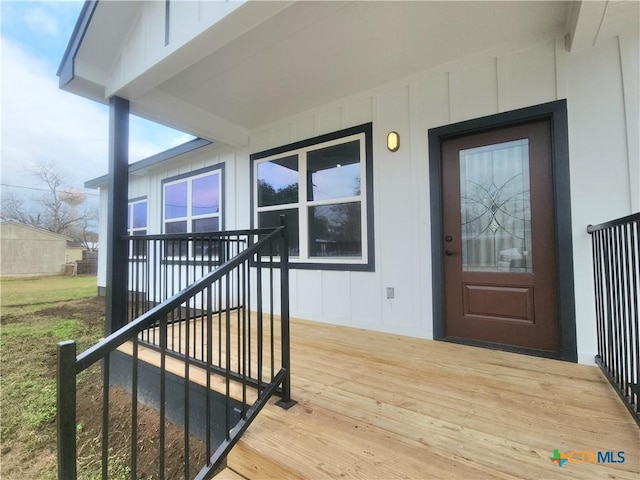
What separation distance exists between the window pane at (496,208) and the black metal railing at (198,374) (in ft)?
6.52

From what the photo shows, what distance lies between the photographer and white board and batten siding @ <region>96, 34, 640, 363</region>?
217 cm

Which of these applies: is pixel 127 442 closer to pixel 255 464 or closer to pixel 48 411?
pixel 48 411

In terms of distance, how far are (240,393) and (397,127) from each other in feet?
9.64

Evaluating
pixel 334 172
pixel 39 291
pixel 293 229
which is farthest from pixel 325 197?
pixel 39 291

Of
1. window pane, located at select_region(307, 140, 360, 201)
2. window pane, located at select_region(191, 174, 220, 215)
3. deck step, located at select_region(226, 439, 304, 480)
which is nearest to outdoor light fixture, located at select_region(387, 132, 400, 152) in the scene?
window pane, located at select_region(307, 140, 360, 201)

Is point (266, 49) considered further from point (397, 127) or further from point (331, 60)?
point (397, 127)

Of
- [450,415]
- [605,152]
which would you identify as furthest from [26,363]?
[605,152]

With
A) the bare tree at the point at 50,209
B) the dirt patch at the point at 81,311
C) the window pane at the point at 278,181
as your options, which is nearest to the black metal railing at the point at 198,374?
the window pane at the point at 278,181

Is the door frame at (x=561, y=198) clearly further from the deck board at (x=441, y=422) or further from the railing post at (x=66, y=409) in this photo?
the railing post at (x=66, y=409)

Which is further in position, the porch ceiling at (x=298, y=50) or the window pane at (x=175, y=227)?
the window pane at (x=175, y=227)

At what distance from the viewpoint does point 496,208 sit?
2.65 m

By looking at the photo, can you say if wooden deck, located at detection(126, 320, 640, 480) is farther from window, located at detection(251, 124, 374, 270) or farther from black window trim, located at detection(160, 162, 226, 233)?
black window trim, located at detection(160, 162, 226, 233)

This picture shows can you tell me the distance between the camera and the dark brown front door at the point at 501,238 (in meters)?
2.44

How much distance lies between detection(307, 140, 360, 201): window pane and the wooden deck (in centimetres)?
208
